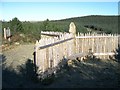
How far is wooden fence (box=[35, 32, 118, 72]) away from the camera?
9395mm

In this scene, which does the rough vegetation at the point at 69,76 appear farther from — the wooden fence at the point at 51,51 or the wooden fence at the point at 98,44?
the wooden fence at the point at 98,44

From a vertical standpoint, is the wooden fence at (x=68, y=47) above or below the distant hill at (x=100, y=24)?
below

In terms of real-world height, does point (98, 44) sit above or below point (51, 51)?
above

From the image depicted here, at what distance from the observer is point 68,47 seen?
13.2 meters

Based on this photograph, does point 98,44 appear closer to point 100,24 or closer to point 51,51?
point 51,51

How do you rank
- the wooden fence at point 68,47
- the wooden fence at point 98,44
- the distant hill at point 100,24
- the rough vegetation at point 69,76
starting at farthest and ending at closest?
the distant hill at point 100,24 < the wooden fence at point 98,44 < the wooden fence at point 68,47 < the rough vegetation at point 69,76

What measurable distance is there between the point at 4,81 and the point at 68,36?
4914 millimetres

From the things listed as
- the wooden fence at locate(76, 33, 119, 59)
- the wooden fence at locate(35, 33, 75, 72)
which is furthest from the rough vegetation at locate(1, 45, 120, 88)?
the wooden fence at locate(76, 33, 119, 59)

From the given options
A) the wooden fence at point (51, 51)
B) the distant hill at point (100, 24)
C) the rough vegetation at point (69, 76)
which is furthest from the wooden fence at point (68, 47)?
the distant hill at point (100, 24)

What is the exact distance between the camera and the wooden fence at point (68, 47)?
939 cm

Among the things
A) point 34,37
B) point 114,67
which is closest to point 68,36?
point 114,67

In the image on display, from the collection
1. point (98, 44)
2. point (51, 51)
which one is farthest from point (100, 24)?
point (51, 51)

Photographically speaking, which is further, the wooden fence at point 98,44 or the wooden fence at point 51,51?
the wooden fence at point 98,44

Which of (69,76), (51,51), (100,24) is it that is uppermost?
(100,24)
